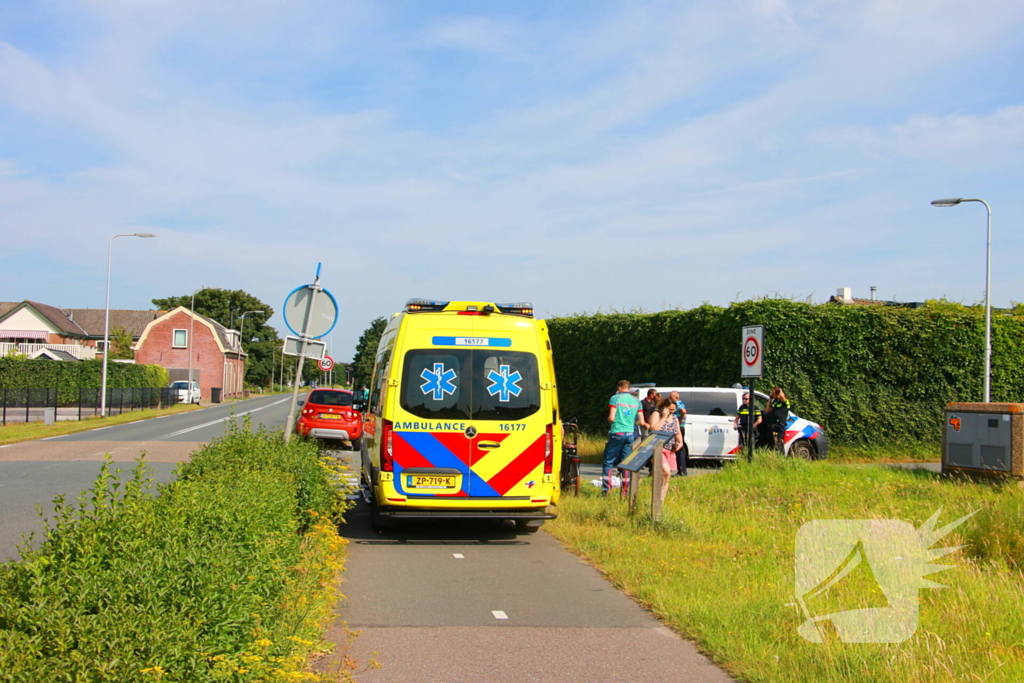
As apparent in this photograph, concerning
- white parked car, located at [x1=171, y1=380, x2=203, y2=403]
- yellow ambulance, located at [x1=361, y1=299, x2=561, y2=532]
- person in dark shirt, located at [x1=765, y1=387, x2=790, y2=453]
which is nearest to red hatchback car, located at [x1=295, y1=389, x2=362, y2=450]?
person in dark shirt, located at [x1=765, y1=387, x2=790, y2=453]

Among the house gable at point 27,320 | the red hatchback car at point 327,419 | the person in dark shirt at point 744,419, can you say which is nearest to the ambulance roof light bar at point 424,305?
the person in dark shirt at point 744,419

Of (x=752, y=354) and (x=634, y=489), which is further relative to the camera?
(x=752, y=354)

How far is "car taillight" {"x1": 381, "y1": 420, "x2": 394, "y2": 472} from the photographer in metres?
9.37

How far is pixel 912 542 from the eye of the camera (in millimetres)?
8336

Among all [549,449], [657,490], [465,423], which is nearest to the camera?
[465,423]

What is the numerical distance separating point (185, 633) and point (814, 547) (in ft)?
21.0

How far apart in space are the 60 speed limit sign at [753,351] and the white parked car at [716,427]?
3876mm

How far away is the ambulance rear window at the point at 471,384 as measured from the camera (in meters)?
9.58

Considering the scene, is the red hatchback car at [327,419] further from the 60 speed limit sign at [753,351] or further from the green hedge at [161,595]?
the green hedge at [161,595]

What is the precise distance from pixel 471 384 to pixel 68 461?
43.1 feet

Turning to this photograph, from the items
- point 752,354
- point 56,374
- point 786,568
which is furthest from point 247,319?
point 786,568

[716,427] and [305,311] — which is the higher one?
[305,311]

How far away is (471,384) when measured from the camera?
31.7ft

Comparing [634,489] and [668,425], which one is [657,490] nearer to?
[634,489]
